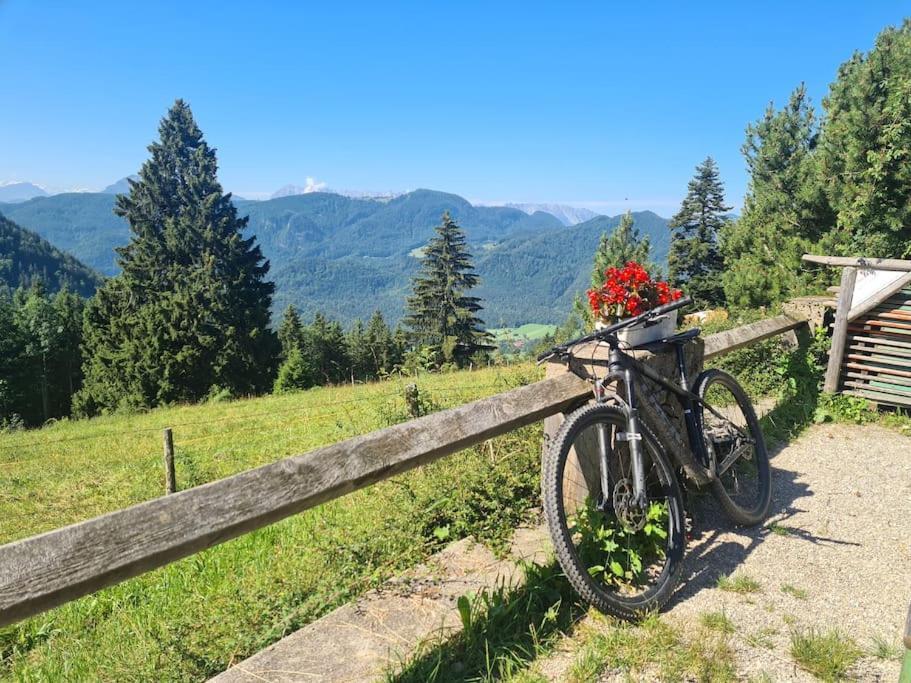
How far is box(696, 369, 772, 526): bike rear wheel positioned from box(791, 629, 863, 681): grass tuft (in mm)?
1086

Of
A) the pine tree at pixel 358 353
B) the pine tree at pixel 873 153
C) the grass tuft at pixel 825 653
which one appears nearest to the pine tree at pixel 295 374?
the pine tree at pixel 358 353

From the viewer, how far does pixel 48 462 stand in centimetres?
1246

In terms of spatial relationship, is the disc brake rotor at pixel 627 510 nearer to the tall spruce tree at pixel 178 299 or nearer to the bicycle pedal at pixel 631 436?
the bicycle pedal at pixel 631 436

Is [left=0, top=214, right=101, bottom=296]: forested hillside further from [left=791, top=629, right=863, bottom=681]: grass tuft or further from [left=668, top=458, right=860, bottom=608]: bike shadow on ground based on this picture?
[left=791, top=629, right=863, bottom=681]: grass tuft

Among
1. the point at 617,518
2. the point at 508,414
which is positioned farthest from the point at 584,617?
the point at 508,414

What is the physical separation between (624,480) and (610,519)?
0.24 meters

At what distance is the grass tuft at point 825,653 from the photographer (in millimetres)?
2484

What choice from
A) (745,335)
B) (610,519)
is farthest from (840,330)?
(610,519)

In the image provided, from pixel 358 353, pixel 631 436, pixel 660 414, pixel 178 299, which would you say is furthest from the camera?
pixel 358 353

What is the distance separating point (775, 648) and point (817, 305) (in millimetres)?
5240

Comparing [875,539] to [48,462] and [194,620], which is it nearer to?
[194,620]

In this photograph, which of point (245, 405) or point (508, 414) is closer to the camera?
point (508, 414)

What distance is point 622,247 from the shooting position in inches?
1139

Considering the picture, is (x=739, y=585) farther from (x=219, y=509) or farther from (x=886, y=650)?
(x=219, y=509)
